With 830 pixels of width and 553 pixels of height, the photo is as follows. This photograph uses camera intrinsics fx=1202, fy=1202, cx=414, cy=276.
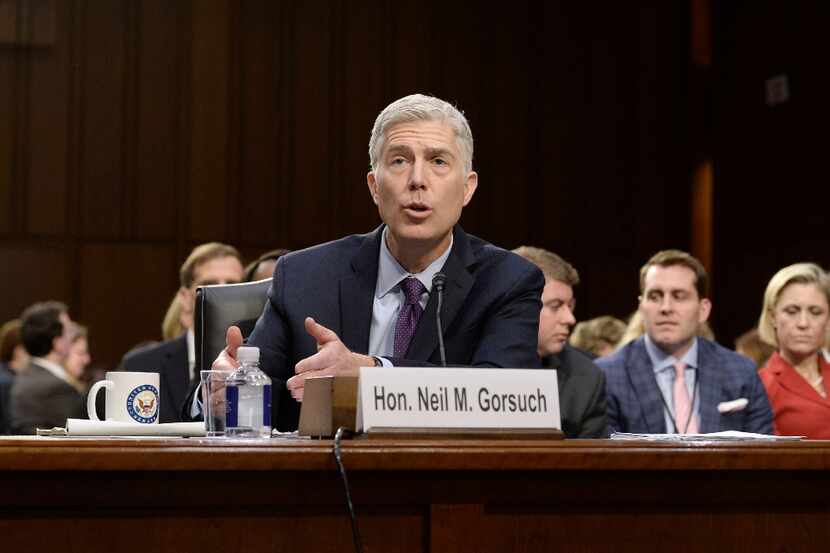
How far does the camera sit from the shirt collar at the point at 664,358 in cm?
450

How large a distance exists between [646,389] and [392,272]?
6.61 ft

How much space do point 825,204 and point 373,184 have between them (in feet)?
22.6

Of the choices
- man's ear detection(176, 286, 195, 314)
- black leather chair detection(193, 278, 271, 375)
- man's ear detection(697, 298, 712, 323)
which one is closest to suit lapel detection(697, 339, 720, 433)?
man's ear detection(697, 298, 712, 323)

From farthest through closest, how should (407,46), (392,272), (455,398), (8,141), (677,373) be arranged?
(407,46), (8,141), (677,373), (392,272), (455,398)

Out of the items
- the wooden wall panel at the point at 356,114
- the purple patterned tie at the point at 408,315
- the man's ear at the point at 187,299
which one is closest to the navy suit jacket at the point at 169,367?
the man's ear at the point at 187,299

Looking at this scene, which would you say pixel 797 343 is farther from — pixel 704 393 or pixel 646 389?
pixel 646 389

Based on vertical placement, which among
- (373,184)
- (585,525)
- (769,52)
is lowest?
(585,525)

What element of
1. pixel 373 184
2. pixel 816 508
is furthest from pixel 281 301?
pixel 816 508

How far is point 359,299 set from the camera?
2596mm

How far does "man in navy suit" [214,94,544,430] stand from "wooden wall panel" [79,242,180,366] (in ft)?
23.5

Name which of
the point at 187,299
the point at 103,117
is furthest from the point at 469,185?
the point at 103,117

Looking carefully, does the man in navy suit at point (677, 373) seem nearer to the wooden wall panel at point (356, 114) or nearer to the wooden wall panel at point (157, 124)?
the wooden wall panel at point (356, 114)

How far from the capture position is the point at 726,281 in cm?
1012

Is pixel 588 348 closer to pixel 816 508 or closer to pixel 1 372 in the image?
pixel 1 372
